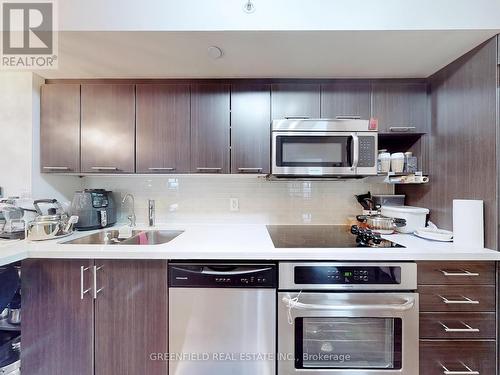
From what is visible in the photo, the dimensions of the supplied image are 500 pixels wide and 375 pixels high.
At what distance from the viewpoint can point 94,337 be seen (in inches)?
50.8

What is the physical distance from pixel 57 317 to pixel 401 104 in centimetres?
258

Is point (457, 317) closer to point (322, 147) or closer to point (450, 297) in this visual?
point (450, 297)

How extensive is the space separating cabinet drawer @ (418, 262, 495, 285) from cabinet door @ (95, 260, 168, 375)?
4.62ft

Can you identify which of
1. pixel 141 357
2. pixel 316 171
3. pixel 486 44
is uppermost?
pixel 486 44

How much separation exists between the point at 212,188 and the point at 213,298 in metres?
0.98

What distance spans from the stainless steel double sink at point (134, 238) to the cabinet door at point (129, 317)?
456mm

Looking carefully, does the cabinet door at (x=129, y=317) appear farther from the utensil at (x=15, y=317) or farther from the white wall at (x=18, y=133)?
the white wall at (x=18, y=133)

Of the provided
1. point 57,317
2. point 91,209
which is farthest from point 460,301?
point 91,209

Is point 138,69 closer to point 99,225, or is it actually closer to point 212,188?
point 212,188

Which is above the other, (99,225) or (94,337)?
(99,225)

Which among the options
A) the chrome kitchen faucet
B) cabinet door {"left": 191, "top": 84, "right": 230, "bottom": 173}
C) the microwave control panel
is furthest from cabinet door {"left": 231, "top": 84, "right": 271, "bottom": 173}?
the chrome kitchen faucet

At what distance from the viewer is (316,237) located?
5.34 ft

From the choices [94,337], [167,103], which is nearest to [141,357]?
[94,337]

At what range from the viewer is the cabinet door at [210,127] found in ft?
5.59
